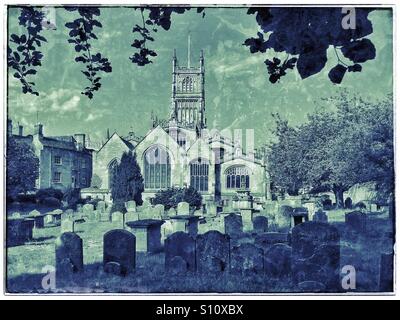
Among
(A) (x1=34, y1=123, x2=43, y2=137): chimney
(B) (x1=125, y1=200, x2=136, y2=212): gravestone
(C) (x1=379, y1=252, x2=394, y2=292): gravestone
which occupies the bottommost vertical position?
(C) (x1=379, y1=252, x2=394, y2=292): gravestone

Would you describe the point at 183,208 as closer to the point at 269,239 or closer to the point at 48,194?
the point at 269,239

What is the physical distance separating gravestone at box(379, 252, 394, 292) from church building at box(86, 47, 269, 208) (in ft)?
7.96

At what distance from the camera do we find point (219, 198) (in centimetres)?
907

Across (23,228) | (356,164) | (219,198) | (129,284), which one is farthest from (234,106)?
(23,228)

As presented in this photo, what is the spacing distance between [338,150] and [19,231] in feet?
20.3

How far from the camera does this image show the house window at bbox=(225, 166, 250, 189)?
8836 mm

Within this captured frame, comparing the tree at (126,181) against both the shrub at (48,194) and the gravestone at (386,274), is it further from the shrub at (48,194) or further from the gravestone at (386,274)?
the gravestone at (386,274)

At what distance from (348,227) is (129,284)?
414 centimetres

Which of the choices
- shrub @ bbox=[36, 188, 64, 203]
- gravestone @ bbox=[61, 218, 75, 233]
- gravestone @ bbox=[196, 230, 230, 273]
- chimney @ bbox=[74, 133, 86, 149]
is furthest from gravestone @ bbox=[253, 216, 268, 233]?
shrub @ bbox=[36, 188, 64, 203]

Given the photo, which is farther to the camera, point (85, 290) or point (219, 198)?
point (219, 198)

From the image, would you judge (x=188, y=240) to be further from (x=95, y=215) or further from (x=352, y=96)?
(x=352, y=96)

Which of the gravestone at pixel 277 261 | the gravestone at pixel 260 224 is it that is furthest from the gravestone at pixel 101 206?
the gravestone at pixel 277 261

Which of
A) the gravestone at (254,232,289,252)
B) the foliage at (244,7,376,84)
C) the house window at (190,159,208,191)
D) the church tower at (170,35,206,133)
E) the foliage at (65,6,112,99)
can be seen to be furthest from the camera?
the house window at (190,159,208,191)

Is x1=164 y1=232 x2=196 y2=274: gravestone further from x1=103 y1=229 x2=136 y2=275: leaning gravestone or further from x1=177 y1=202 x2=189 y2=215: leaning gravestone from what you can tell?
x1=103 y1=229 x2=136 y2=275: leaning gravestone
